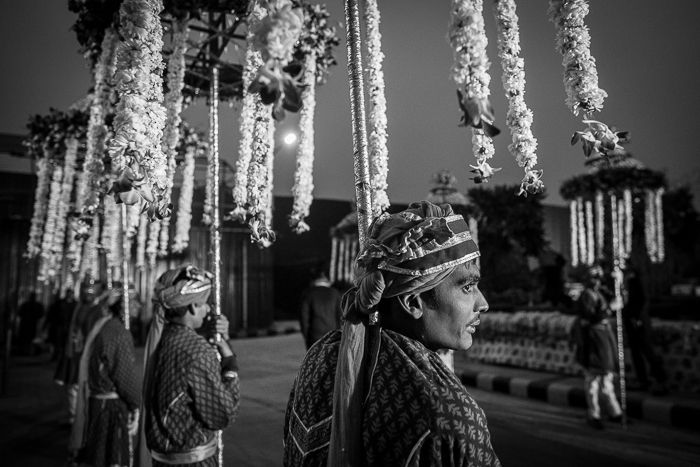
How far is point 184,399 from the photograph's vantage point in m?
2.44

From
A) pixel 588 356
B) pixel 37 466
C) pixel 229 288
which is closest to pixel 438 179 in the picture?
pixel 588 356

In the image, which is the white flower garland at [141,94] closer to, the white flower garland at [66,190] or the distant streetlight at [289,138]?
the distant streetlight at [289,138]

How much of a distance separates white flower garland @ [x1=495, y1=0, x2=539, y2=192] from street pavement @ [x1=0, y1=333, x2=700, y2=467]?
12.7ft

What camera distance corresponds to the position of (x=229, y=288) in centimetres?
1592

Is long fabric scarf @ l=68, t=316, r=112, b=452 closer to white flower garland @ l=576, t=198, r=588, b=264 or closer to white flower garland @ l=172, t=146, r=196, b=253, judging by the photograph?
white flower garland @ l=172, t=146, r=196, b=253

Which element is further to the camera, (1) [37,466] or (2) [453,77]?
(1) [37,466]

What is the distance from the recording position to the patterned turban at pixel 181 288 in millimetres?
2756

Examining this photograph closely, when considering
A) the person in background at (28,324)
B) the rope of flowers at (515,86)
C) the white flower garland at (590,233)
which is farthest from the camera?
the person in background at (28,324)

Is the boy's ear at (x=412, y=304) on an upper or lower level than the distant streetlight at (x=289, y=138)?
lower

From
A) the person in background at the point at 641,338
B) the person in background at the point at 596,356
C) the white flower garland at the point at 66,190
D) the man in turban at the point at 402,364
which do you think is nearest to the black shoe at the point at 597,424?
the person in background at the point at 596,356

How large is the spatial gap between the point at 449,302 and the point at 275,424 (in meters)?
5.47

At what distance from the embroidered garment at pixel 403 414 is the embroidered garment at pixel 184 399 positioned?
119cm

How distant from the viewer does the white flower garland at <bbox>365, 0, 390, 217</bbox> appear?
91.0 inches

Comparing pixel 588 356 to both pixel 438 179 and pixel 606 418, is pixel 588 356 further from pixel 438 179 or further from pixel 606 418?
pixel 438 179
